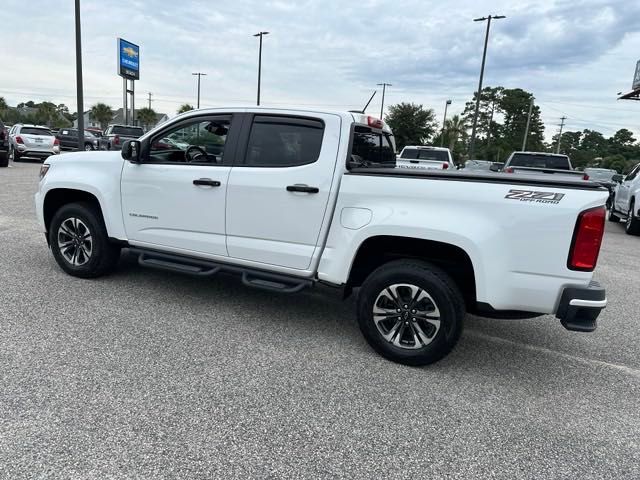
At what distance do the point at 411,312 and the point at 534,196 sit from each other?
115cm

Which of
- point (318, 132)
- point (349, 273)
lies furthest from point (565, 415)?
point (318, 132)

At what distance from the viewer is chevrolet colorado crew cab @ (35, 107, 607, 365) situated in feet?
9.94

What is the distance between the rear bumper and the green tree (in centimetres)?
4386

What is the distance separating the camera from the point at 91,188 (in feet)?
15.4

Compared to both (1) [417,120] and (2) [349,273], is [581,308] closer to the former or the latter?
(2) [349,273]

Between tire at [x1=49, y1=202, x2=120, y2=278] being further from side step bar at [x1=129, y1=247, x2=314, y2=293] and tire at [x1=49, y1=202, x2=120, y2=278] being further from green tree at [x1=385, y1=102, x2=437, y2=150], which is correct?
green tree at [x1=385, y1=102, x2=437, y2=150]

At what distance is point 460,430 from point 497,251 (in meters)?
1.15

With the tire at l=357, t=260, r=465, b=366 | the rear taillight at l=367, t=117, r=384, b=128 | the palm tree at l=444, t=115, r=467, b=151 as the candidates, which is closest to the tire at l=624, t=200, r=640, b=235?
the rear taillight at l=367, t=117, r=384, b=128

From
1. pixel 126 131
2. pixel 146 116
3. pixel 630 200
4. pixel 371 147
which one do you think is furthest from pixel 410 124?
pixel 146 116

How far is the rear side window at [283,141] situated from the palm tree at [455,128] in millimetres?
65010

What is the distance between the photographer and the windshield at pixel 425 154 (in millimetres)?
14422

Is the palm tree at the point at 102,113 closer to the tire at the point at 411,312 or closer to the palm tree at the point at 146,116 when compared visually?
the palm tree at the point at 146,116

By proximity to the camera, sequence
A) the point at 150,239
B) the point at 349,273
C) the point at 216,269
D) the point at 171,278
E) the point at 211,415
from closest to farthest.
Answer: the point at 211,415, the point at 349,273, the point at 216,269, the point at 150,239, the point at 171,278

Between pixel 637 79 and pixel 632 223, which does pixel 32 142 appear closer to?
pixel 632 223
